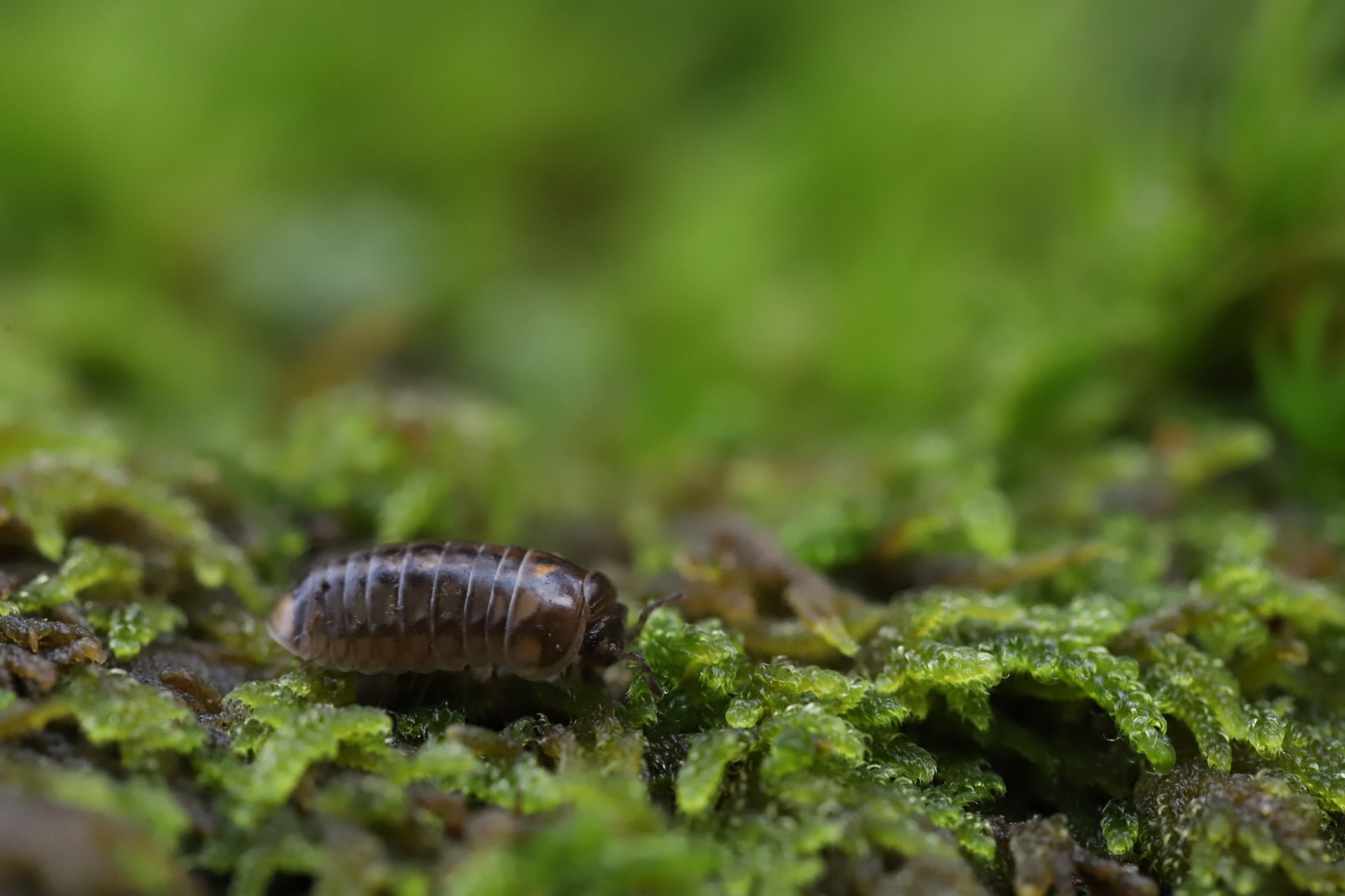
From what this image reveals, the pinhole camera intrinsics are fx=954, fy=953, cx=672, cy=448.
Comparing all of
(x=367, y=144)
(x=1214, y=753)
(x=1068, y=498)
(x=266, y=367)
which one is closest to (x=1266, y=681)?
(x=1214, y=753)

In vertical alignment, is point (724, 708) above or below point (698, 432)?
below

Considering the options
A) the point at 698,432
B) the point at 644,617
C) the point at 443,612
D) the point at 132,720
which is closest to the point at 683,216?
the point at 698,432

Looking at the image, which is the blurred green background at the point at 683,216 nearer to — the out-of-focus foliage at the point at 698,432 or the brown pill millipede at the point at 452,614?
the out-of-focus foliage at the point at 698,432

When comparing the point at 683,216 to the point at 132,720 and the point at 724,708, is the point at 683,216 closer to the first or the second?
the point at 724,708

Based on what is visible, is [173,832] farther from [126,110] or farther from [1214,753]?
[126,110]

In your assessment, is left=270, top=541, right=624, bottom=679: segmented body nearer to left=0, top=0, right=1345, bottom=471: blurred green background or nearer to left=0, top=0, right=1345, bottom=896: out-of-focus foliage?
left=0, top=0, right=1345, bottom=896: out-of-focus foliage

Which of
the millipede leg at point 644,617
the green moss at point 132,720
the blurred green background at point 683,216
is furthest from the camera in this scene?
the blurred green background at point 683,216

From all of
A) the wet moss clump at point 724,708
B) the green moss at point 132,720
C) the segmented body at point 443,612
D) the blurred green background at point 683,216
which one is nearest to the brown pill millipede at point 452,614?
the segmented body at point 443,612
